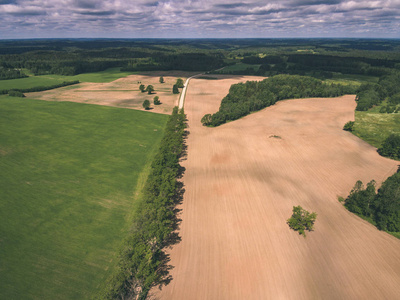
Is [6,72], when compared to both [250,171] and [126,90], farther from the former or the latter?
[250,171]

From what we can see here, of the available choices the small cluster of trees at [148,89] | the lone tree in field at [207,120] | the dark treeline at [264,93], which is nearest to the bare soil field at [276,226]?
the lone tree in field at [207,120]

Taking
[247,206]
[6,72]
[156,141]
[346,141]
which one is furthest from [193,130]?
[6,72]

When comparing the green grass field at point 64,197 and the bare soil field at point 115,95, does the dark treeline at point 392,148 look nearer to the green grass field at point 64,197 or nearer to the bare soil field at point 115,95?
the green grass field at point 64,197

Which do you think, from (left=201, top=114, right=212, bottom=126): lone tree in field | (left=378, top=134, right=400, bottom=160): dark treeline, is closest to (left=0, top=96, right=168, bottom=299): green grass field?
(left=201, top=114, right=212, bottom=126): lone tree in field

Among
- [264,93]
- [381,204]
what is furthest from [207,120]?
[381,204]

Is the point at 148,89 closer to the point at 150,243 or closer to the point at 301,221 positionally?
the point at 150,243

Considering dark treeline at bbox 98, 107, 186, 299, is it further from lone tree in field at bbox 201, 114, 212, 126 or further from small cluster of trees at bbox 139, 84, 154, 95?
small cluster of trees at bbox 139, 84, 154, 95
